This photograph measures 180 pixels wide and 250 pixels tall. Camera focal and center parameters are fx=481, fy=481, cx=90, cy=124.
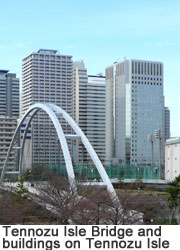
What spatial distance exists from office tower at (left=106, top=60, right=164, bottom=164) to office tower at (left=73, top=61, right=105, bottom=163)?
67.5 inches

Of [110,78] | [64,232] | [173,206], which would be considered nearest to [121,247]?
[64,232]

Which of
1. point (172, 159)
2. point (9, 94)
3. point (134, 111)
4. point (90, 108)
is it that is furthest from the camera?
point (9, 94)

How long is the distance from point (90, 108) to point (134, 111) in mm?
10914

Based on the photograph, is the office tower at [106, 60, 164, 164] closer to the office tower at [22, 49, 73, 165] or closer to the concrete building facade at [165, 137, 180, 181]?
the office tower at [22, 49, 73, 165]

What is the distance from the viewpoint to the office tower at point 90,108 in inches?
4582

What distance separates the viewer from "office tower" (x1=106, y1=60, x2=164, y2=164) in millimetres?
113625

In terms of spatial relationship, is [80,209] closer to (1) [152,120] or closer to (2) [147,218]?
(2) [147,218]

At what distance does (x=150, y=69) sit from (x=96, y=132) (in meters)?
20.2

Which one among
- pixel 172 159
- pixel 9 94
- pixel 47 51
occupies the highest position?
pixel 47 51

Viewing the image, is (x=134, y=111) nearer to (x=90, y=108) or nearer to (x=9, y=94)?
(x=90, y=108)

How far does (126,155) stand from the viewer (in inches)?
4464

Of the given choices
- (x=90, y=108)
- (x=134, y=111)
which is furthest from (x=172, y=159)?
(x=90, y=108)

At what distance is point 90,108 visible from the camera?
117 m

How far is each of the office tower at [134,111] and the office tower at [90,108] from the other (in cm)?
171
